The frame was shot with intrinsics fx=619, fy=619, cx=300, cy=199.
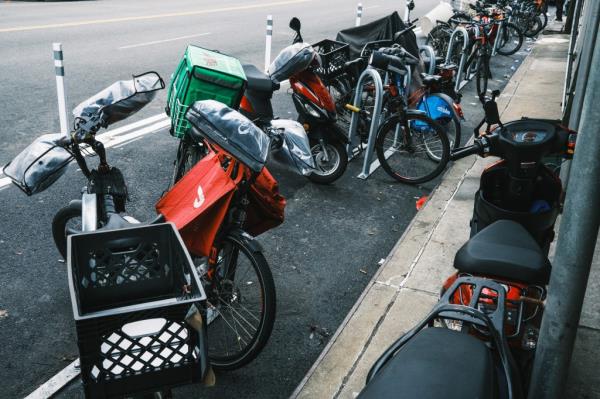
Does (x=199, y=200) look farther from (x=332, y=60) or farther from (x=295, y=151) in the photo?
(x=332, y=60)

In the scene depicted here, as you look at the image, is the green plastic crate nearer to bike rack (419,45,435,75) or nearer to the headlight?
the headlight

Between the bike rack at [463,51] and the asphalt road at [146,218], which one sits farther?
the bike rack at [463,51]

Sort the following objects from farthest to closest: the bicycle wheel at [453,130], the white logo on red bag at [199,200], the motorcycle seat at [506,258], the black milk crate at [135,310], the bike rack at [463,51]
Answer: the bike rack at [463,51], the bicycle wheel at [453,130], the white logo on red bag at [199,200], the motorcycle seat at [506,258], the black milk crate at [135,310]

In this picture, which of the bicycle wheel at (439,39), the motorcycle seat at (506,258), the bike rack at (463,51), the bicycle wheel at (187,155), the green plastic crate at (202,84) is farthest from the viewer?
the bicycle wheel at (439,39)

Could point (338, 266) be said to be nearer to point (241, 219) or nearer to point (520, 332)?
point (241, 219)

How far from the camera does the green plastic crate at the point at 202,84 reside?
14.7 feet

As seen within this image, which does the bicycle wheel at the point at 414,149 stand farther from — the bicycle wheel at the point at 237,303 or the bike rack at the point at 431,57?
the bicycle wheel at the point at 237,303

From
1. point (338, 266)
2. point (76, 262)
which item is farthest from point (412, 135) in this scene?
point (76, 262)

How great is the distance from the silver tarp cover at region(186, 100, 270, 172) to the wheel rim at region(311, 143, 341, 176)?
3.04 m

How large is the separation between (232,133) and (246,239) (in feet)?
1.93

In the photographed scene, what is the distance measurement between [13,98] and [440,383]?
8260mm

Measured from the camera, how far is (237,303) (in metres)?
3.78

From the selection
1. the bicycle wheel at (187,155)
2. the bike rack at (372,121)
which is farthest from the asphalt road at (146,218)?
the bicycle wheel at (187,155)

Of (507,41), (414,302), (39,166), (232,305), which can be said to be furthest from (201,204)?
(507,41)
